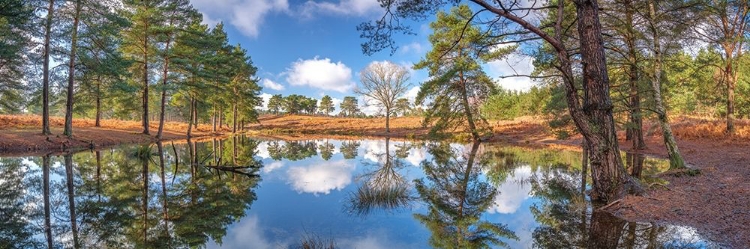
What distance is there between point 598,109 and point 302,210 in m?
6.63

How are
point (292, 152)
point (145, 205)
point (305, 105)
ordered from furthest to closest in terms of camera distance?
point (305, 105) < point (292, 152) < point (145, 205)

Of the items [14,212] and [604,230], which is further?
[14,212]

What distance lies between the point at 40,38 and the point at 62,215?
18.1m

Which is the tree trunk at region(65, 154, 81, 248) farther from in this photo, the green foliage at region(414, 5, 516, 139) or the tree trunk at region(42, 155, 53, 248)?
the green foliage at region(414, 5, 516, 139)

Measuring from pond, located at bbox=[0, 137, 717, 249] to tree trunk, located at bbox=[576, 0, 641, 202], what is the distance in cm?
79

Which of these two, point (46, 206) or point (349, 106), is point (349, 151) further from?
Result: point (349, 106)

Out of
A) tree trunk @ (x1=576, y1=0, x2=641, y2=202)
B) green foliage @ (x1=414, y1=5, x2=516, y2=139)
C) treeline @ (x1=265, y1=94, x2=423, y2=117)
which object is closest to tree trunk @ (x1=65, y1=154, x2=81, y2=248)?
tree trunk @ (x1=576, y1=0, x2=641, y2=202)

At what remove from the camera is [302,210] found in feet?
25.8

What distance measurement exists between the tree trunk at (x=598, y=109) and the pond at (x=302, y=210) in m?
0.79

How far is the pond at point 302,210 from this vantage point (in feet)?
18.4

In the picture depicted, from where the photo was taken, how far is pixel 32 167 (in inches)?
504

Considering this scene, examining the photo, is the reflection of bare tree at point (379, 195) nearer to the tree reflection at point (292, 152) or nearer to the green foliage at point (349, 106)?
the tree reflection at point (292, 152)

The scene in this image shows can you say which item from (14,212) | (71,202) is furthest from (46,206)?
(14,212)

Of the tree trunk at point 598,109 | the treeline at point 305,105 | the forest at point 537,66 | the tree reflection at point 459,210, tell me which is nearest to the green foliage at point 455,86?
the forest at point 537,66
